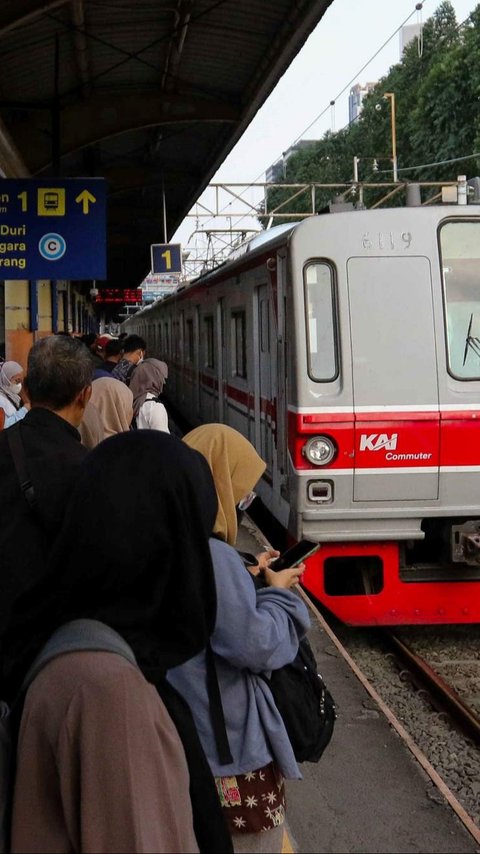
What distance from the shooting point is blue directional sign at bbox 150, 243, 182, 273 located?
1922 cm

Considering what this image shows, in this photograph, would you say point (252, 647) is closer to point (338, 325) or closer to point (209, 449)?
point (209, 449)

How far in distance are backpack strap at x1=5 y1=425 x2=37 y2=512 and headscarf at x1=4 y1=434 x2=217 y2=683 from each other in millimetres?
414

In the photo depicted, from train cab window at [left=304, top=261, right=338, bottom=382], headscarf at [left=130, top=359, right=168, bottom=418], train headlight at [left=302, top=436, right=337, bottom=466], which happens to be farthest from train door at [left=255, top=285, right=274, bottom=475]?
train headlight at [left=302, top=436, right=337, bottom=466]

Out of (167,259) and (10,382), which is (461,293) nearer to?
(10,382)

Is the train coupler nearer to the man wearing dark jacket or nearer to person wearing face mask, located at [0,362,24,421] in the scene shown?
person wearing face mask, located at [0,362,24,421]

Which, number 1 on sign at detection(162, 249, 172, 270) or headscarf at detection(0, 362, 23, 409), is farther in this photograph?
number 1 on sign at detection(162, 249, 172, 270)

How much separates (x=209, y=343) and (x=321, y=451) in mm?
6505

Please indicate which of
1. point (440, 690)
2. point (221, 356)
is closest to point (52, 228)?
point (221, 356)

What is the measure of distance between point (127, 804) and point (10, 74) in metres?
9.80

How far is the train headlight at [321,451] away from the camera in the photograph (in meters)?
5.95

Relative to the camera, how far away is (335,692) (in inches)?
200

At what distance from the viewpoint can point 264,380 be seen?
7.65m

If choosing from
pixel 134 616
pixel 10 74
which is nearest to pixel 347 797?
pixel 134 616

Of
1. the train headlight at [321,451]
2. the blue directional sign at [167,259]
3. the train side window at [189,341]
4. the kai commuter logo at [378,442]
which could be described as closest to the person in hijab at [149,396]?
the train headlight at [321,451]
